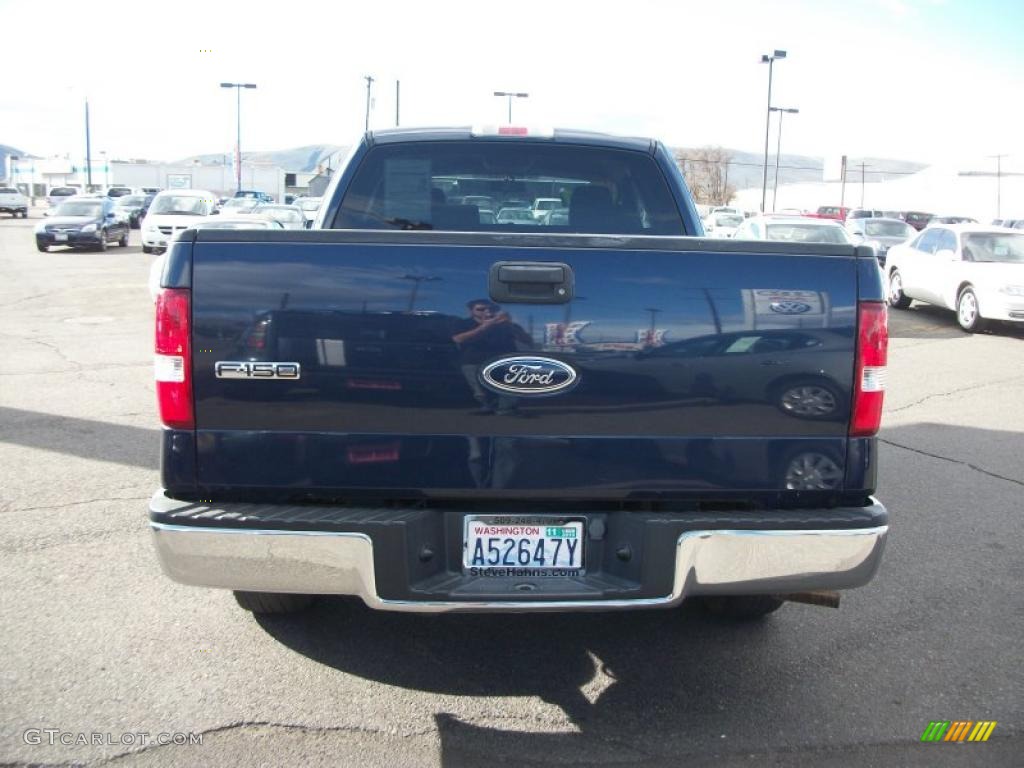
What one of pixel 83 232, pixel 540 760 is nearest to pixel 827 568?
pixel 540 760

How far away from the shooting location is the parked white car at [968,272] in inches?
550

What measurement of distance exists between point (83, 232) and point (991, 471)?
87.3 ft

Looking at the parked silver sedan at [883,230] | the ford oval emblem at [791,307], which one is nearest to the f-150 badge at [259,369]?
the ford oval emblem at [791,307]

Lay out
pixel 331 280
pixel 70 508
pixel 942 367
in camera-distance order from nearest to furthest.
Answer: pixel 331 280 → pixel 70 508 → pixel 942 367

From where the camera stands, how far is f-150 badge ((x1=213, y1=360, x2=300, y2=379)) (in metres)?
2.87

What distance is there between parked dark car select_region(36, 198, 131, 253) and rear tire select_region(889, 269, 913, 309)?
21923 millimetres

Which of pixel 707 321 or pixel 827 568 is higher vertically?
pixel 707 321

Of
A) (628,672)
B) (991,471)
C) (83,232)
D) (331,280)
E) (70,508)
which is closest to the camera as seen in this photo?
(331,280)

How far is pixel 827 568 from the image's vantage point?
119 inches

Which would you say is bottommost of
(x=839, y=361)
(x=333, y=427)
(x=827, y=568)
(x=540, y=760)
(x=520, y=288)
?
(x=540, y=760)

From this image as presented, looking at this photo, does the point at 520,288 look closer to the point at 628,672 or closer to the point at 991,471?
the point at 628,672

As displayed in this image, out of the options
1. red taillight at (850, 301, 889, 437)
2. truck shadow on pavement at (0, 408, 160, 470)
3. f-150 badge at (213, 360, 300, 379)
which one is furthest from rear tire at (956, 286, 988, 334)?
f-150 badge at (213, 360, 300, 379)

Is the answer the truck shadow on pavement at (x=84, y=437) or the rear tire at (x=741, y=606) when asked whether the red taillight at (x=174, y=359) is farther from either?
the truck shadow on pavement at (x=84, y=437)

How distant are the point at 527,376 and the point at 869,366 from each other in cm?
110
